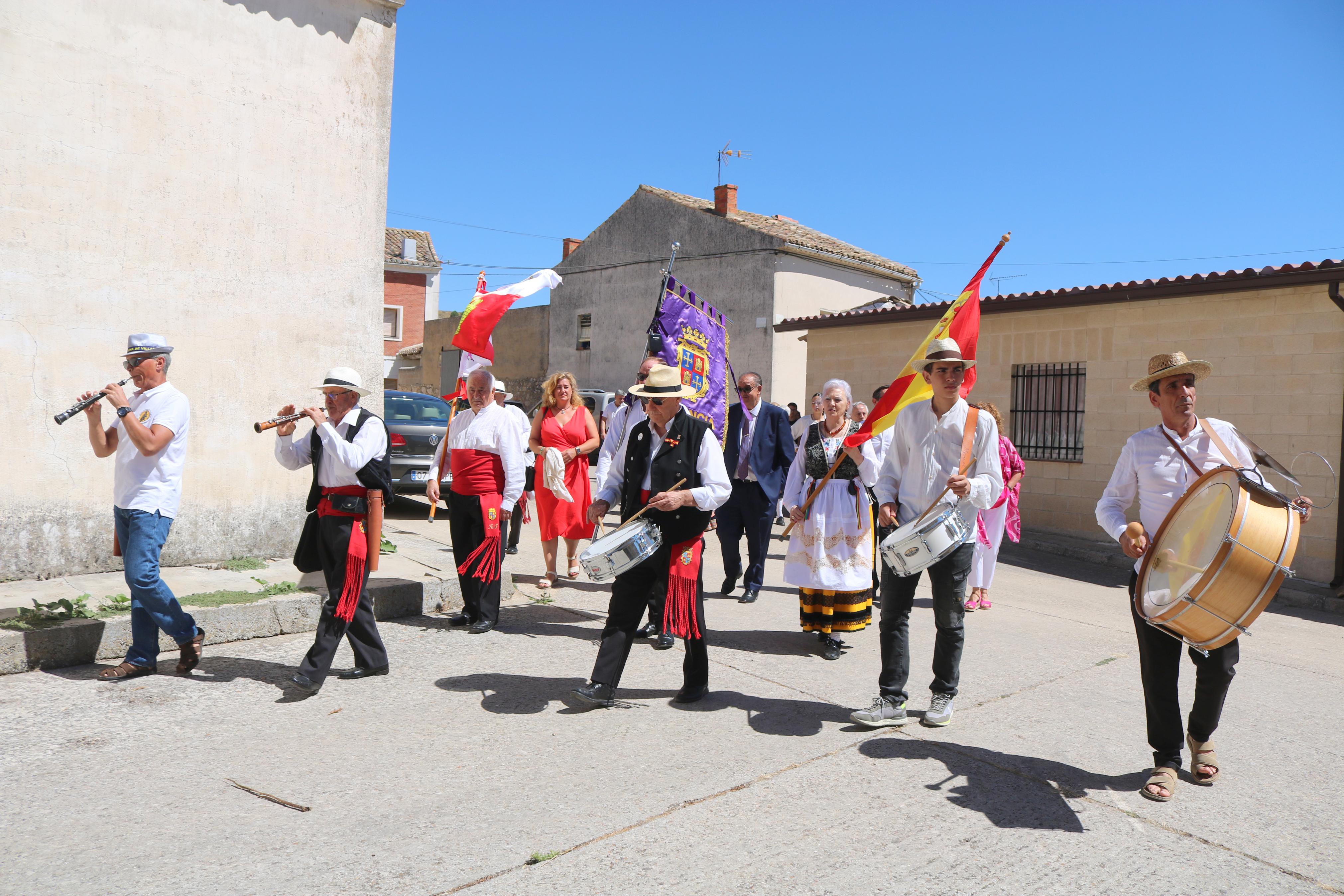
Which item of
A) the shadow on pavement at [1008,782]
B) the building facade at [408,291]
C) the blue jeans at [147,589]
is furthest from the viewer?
the building facade at [408,291]

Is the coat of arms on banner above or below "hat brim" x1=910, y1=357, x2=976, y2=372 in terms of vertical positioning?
above

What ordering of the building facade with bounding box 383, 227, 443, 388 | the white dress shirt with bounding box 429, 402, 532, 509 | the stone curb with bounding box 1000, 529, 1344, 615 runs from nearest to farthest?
1. the white dress shirt with bounding box 429, 402, 532, 509
2. the stone curb with bounding box 1000, 529, 1344, 615
3. the building facade with bounding box 383, 227, 443, 388

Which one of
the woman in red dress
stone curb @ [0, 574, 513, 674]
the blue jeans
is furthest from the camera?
the woman in red dress

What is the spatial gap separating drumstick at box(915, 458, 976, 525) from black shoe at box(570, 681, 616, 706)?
1738 millimetres

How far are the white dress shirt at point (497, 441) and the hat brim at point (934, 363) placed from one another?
286 cm

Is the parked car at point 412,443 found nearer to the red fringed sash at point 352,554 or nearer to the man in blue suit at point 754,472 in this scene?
the man in blue suit at point 754,472

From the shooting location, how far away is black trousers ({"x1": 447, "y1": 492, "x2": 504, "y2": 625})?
21.0 ft

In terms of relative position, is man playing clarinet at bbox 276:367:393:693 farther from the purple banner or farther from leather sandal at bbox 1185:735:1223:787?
leather sandal at bbox 1185:735:1223:787

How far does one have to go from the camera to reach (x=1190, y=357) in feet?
37.8

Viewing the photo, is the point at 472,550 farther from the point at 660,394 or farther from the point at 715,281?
the point at 715,281

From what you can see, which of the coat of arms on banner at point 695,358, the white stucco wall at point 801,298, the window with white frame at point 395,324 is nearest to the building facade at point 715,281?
the white stucco wall at point 801,298

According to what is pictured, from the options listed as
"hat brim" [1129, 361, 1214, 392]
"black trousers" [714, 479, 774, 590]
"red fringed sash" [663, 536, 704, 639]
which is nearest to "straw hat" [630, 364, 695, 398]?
"red fringed sash" [663, 536, 704, 639]

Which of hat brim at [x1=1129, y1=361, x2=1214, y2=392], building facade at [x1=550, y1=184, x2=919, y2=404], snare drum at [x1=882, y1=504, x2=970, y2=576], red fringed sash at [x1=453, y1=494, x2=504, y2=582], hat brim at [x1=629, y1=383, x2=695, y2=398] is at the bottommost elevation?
red fringed sash at [x1=453, y1=494, x2=504, y2=582]

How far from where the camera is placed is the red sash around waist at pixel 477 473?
644 centimetres
